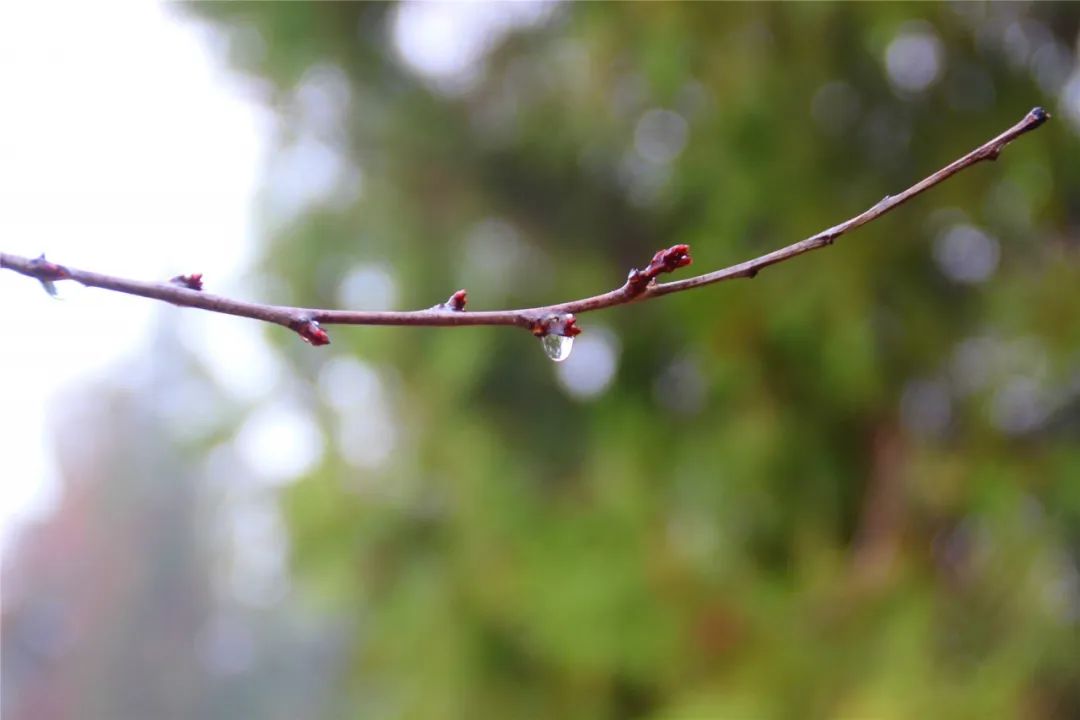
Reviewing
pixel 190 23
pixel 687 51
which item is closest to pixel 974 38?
pixel 687 51

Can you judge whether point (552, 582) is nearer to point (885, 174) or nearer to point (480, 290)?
point (480, 290)

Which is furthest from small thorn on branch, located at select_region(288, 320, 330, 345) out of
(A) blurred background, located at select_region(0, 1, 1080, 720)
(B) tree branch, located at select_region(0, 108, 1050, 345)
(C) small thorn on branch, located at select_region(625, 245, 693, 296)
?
(A) blurred background, located at select_region(0, 1, 1080, 720)

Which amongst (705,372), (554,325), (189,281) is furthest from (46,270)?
(705,372)

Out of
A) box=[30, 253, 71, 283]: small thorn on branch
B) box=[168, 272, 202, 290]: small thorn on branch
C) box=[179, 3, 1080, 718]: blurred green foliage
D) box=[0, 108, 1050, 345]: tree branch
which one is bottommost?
box=[0, 108, 1050, 345]: tree branch

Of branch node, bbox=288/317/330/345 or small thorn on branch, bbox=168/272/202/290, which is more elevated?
small thorn on branch, bbox=168/272/202/290

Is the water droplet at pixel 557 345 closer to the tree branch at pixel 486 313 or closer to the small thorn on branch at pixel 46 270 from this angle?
the tree branch at pixel 486 313

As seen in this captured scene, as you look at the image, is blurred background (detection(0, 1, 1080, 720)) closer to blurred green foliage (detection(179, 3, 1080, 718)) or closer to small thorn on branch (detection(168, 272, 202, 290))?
blurred green foliage (detection(179, 3, 1080, 718))
